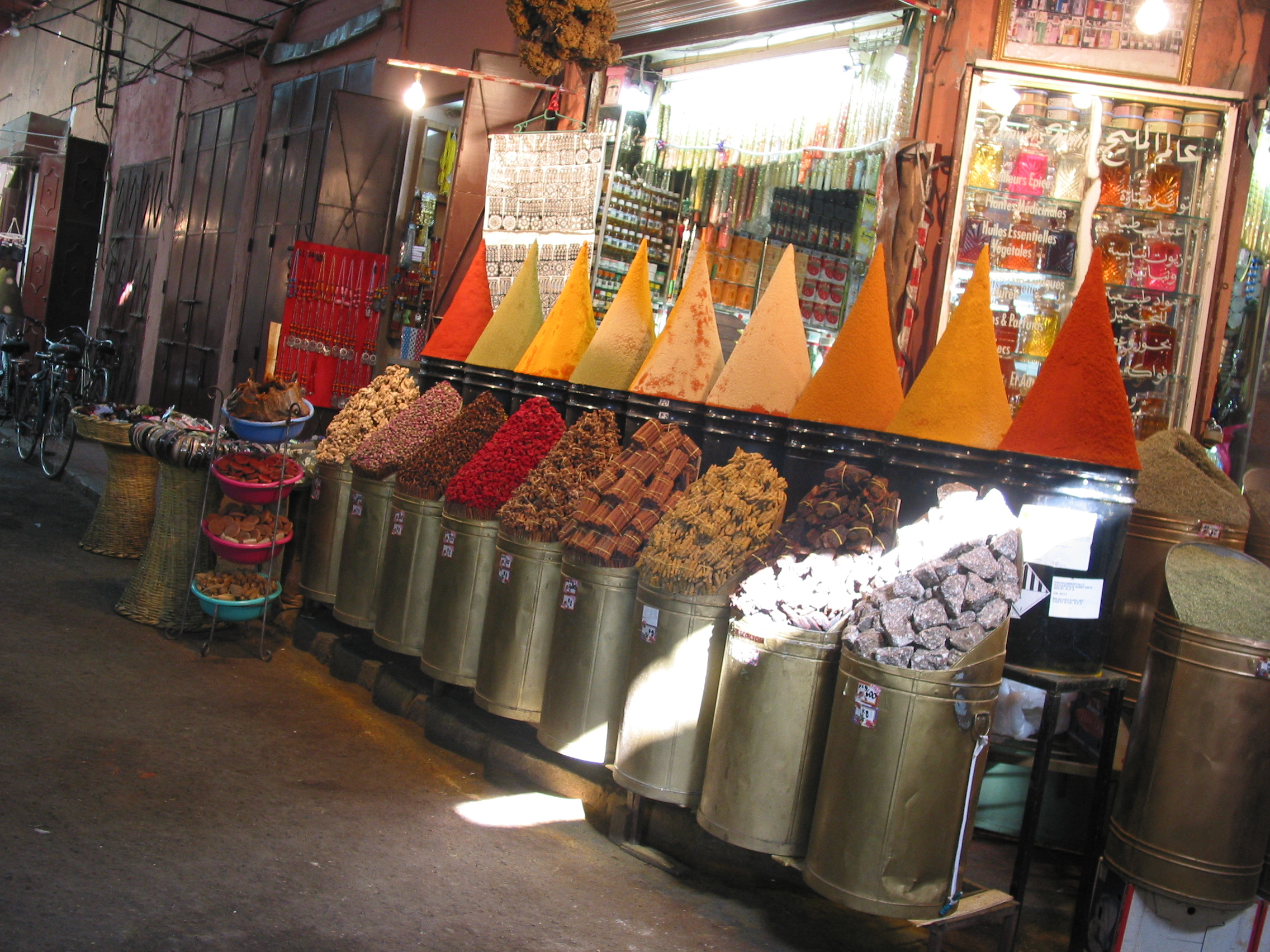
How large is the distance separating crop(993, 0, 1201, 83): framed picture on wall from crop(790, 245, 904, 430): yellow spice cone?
2.28m

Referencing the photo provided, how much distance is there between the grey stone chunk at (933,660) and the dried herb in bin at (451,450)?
2365 millimetres

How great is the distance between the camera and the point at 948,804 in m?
2.76

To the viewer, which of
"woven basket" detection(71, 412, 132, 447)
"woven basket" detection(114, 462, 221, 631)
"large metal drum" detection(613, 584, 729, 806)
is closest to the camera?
"large metal drum" detection(613, 584, 729, 806)

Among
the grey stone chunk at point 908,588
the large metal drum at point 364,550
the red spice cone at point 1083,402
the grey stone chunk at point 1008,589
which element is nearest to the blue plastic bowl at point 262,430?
the large metal drum at point 364,550

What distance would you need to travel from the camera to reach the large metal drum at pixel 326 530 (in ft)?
17.5

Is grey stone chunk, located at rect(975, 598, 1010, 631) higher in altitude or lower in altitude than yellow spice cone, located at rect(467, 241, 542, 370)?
lower

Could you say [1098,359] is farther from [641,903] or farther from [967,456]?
[641,903]

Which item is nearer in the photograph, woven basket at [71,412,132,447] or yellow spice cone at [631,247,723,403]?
yellow spice cone at [631,247,723,403]

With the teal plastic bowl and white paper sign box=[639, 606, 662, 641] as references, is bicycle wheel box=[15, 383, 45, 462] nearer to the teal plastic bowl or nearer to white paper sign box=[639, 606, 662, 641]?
the teal plastic bowl

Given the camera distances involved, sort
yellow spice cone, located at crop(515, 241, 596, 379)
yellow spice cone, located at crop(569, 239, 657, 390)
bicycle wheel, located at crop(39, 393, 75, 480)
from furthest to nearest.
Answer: bicycle wheel, located at crop(39, 393, 75, 480) < yellow spice cone, located at crop(515, 241, 596, 379) < yellow spice cone, located at crop(569, 239, 657, 390)

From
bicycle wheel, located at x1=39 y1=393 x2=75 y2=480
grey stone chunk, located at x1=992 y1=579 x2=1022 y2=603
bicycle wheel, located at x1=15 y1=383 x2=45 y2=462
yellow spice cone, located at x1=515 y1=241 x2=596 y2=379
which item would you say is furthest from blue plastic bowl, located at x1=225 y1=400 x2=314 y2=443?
bicycle wheel, located at x1=15 y1=383 x2=45 y2=462

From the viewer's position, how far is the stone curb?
11.4ft

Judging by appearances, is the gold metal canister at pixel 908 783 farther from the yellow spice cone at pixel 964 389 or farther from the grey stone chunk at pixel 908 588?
the yellow spice cone at pixel 964 389

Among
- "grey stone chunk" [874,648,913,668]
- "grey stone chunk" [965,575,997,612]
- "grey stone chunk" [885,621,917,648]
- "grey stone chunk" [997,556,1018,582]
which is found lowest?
"grey stone chunk" [874,648,913,668]
